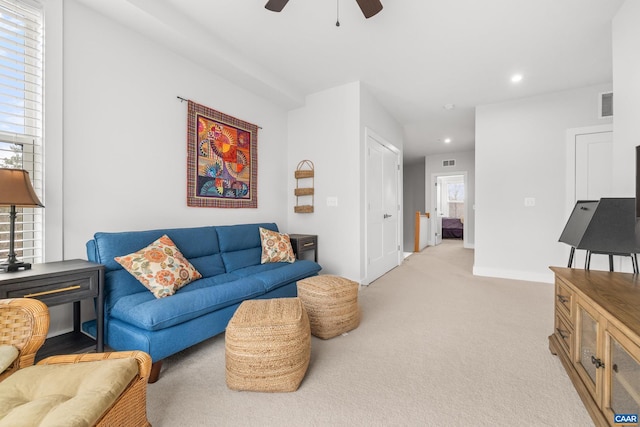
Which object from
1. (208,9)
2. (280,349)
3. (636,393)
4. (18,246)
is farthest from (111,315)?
(636,393)

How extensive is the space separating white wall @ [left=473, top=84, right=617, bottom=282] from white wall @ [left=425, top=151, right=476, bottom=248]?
11.3ft

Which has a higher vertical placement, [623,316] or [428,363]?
[623,316]

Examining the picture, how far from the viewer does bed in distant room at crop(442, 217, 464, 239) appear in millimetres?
9672

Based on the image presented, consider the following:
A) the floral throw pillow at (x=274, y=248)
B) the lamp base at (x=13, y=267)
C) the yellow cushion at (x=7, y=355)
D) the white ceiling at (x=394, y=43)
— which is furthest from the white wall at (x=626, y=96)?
the lamp base at (x=13, y=267)

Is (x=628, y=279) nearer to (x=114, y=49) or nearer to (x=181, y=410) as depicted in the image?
(x=181, y=410)

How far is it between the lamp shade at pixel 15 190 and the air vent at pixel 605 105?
562 centimetres

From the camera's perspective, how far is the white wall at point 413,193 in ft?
30.3

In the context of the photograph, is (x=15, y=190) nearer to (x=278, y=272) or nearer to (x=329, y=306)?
(x=278, y=272)

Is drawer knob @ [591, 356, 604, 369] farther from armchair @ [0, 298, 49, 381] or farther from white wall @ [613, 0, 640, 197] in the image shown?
armchair @ [0, 298, 49, 381]

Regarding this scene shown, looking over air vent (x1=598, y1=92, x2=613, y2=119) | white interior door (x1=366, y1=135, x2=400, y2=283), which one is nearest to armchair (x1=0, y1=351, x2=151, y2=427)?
white interior door (x1=366, y1=135, x2=400, y2=283)

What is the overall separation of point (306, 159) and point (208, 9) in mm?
2024

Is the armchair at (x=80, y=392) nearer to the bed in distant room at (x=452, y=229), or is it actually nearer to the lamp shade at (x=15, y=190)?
the lamp shade at (x=15, y=190)

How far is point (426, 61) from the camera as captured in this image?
3072 millimetres

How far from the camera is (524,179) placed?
402 cm
